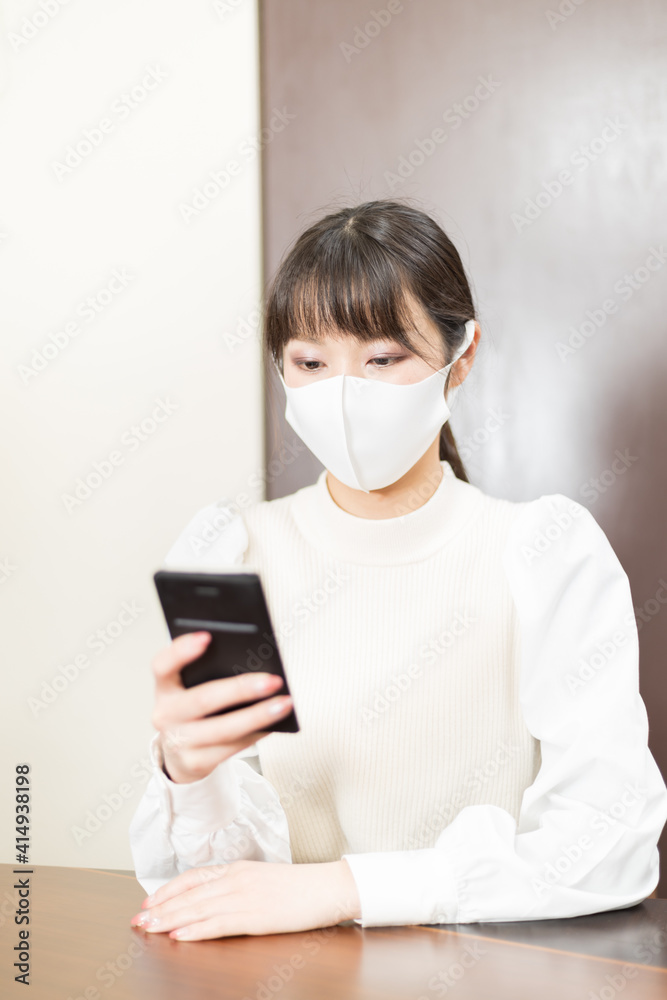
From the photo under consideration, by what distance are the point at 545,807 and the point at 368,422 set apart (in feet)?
1.51

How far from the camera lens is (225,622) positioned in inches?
24.9

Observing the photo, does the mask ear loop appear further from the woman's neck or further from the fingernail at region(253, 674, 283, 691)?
the fingernail at region(253, 674, 283, 691)

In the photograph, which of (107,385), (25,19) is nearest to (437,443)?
(107,385)

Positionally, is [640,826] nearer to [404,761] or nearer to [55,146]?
[404,761]

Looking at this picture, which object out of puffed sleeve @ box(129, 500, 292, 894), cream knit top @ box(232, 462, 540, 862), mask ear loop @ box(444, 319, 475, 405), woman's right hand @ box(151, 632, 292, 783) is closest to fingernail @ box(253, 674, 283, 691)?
woman's right hand @ box(151, 632, 292, 783)

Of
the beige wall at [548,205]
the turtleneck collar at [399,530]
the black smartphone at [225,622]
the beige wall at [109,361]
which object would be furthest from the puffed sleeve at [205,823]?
the beige wall at [548,205]

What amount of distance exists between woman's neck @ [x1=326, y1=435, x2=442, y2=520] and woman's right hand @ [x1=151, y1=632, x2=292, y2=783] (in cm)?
45

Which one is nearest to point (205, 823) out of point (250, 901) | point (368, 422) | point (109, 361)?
point (250, 901)

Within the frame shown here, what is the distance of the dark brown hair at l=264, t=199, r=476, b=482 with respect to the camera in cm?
94

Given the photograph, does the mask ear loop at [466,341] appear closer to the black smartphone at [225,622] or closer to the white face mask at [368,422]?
the white face mask at [368,422]

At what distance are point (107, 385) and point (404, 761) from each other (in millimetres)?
866

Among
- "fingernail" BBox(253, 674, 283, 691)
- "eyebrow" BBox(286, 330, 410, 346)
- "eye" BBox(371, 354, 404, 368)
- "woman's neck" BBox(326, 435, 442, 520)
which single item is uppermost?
"eyebrow" BBox(286, 330, 410, 346)

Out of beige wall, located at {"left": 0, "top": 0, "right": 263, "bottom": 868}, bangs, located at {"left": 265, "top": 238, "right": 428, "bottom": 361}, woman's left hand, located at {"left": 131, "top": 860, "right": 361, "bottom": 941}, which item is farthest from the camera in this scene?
beige wall, located at {"left": 0, "top": 0, "right": 263, "bottom": 868}

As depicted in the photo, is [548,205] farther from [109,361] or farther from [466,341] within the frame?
[109,361]
